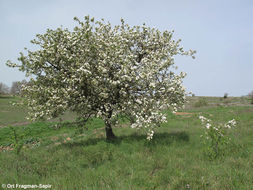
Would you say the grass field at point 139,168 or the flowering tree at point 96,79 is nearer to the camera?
the grass field at point 139,168

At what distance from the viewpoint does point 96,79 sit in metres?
11.2

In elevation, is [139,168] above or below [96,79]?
below

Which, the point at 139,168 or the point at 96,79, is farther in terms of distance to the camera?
the point at 96,79

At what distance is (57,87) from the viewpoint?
38.2ft

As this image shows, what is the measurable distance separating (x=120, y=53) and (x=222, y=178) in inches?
333

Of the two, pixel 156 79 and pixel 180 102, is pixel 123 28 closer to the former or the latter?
pixel 156 79

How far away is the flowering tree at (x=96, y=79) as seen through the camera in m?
10.9

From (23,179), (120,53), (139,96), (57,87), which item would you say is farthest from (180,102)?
(23,179)

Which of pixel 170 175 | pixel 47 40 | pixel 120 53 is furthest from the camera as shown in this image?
pixel 47 40

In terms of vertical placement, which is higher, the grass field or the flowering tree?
the flowering tree

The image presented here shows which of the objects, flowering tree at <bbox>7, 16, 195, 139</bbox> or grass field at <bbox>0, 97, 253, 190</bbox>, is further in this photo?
flowering tree at <bbox>7, 16, 195, 139</bbox>

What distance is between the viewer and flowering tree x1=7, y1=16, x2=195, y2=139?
35.8ft

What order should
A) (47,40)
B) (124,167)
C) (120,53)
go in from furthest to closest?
(47,40), (120,53), (124,167)

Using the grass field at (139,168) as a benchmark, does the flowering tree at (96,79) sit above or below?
above
